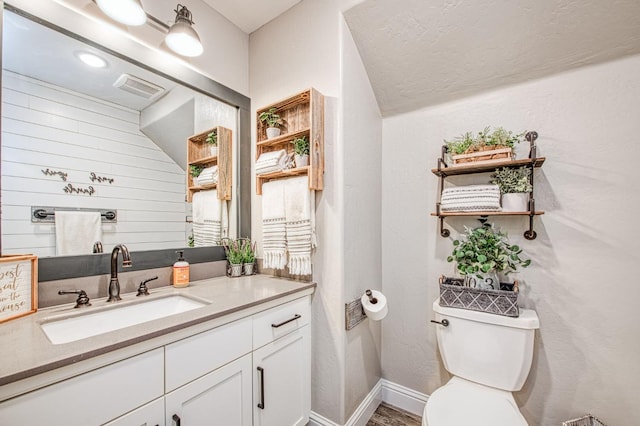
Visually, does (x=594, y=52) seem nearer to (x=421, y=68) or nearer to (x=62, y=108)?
(x=421, y=68)

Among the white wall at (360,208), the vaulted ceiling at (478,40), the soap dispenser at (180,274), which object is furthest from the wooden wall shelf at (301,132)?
the soap dispenser at (180,274)

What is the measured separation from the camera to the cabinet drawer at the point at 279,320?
1192 millimetres

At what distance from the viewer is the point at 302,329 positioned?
1.45 metres

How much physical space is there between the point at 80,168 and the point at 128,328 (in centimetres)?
80

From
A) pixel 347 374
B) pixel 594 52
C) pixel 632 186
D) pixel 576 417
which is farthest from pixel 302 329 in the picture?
pixel 594 52

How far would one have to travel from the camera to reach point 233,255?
5.61 feet

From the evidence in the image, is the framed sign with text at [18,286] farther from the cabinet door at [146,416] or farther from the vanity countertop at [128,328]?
the cabinet door at [146,416]

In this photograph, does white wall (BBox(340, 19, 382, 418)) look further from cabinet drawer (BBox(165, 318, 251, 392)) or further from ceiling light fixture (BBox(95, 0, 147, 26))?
ceiling light fixture (BBox(95, 0, 147, 26))

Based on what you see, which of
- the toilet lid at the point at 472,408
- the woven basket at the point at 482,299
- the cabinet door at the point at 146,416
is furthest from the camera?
the woven basket at the point at 482,299

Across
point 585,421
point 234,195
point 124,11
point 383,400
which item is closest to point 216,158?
point 234,195

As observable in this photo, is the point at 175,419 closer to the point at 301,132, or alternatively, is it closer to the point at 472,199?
the point at 301,132

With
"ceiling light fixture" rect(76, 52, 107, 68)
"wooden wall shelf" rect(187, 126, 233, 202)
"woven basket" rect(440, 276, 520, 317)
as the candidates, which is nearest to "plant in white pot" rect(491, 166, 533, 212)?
"woven basket" rect(440, 276, 520, 317)

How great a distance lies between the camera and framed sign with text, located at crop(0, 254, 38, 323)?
3.07ft

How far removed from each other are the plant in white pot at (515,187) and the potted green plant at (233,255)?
4.92ft
